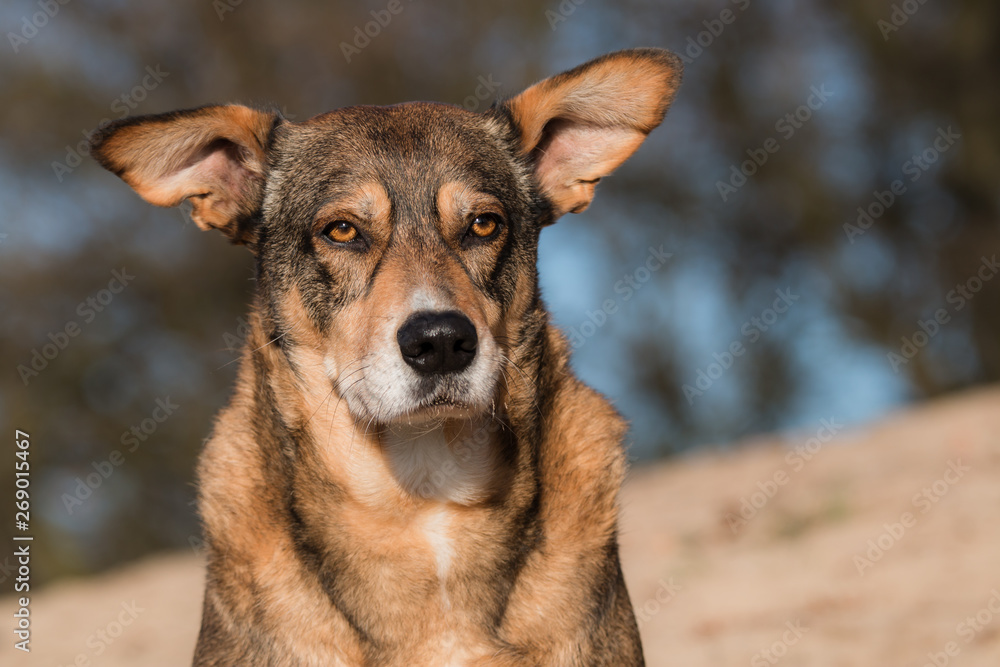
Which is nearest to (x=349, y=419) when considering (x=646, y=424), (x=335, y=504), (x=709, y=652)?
(x=335, y=504)

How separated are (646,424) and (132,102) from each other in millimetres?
11328

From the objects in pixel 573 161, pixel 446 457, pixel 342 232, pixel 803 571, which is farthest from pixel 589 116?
pixel 803 571

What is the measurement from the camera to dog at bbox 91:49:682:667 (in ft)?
13.2

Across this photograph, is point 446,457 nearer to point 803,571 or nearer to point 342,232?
point 342,232

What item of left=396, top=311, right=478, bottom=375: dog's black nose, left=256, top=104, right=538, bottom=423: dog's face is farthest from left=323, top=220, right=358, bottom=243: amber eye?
left=396, top=311, right=478, bottom=375: dog's black nose

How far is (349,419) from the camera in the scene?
426cm

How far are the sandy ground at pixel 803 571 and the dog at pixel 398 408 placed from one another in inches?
67.8

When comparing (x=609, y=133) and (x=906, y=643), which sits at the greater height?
(x=609, y=133)

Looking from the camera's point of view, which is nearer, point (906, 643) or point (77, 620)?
point (906, 643)

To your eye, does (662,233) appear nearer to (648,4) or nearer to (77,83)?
(648,4)

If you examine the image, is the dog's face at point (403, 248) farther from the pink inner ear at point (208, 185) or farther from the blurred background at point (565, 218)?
the blurred background at point (565, 218)

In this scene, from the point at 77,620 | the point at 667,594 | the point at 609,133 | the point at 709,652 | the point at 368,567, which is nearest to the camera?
the point at 368,567

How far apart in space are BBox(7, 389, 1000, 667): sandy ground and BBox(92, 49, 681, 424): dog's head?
2.10 m

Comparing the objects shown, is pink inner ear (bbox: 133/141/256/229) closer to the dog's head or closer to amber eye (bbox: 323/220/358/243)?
the dog's head
